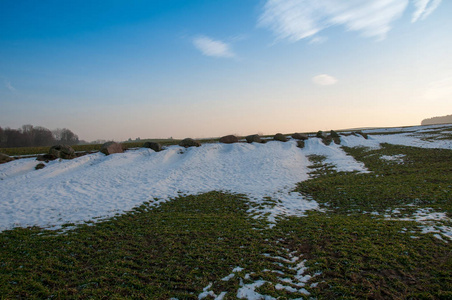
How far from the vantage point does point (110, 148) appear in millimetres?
25625

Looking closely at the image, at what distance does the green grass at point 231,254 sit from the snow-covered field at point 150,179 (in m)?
1.87

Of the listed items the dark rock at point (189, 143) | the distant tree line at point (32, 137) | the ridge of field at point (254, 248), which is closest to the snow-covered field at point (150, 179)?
the ridge of field at point (254, 248)

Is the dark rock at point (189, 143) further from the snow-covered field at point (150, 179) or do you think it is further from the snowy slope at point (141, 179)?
the snowy slope at point (141, 179)

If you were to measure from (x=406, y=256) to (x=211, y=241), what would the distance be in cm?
586

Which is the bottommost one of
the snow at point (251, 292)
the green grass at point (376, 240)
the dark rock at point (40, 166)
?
the green grass at point (376, 240)

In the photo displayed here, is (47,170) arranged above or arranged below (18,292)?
above

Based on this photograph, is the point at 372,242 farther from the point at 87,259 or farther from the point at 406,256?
the point at 87,259

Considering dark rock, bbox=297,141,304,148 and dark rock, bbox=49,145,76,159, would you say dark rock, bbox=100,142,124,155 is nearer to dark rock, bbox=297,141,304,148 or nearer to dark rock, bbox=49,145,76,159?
dark rock, bbox=49,145,76,159

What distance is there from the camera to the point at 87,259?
669cm

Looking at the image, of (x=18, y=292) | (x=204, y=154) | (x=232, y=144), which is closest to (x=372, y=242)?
(x=18, y=292)

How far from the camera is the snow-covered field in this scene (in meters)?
11.6

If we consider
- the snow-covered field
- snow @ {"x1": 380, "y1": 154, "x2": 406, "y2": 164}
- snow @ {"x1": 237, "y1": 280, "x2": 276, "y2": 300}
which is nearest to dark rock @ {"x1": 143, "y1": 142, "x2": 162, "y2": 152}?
the snow-covered field

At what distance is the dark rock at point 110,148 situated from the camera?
2528 centimetres

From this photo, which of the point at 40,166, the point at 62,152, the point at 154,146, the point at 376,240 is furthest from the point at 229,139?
the point at 376,240
